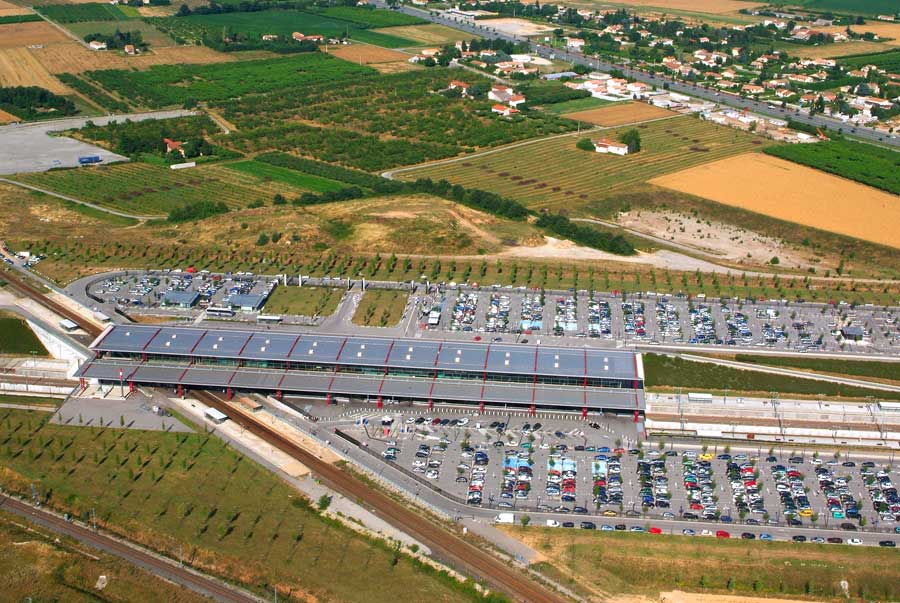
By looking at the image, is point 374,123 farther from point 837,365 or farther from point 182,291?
point 837,365

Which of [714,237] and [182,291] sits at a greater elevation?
[182,291]

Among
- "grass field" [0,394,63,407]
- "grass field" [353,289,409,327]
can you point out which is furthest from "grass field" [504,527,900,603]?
"grass field" [0,394,63,407]

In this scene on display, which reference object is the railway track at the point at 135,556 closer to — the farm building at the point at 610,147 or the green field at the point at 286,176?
the green field at the point at 286,176

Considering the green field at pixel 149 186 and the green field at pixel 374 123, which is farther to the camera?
the green field at pixel 374 123

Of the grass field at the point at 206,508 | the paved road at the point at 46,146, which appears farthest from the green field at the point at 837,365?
the paved road at the point at 46,146

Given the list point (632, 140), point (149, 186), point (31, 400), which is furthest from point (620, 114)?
point (31, 400)

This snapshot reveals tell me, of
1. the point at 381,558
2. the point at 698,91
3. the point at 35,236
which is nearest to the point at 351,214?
the point at 35,236

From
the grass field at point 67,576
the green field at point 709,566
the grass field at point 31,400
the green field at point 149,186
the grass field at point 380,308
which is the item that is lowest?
the green field at point 149,186
